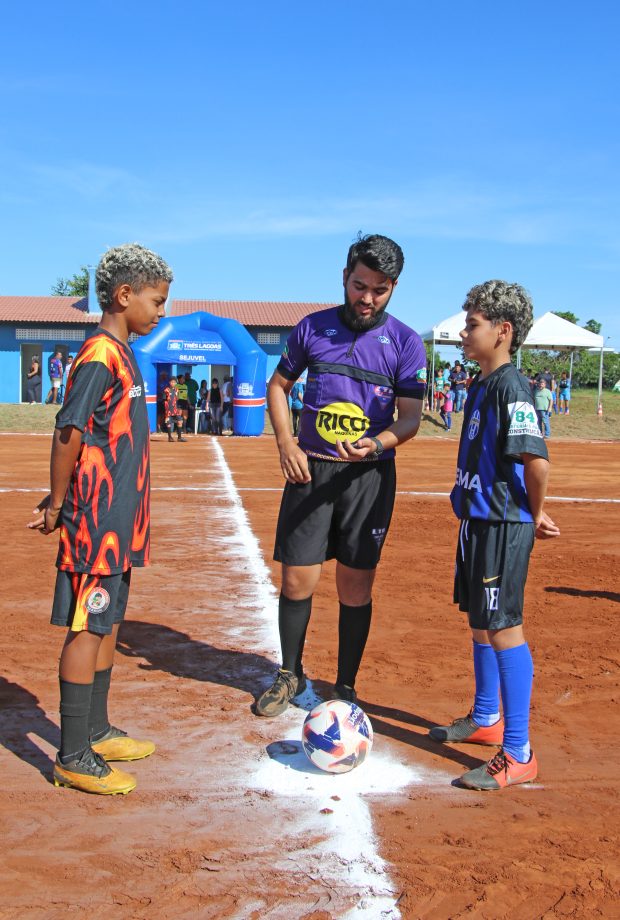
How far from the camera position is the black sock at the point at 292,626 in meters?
4.18

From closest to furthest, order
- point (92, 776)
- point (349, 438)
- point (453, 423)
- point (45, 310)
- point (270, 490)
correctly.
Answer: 1. point (92, 776)
2. point (349, 438)
3. point (270, 490)
4. point (453, 423)
5. point (45, 310)

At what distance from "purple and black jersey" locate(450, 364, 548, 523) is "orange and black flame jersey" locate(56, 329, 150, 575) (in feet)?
4.43

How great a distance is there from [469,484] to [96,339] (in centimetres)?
161

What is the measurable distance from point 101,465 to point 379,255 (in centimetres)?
161

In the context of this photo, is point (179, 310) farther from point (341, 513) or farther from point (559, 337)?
point (341, 513)

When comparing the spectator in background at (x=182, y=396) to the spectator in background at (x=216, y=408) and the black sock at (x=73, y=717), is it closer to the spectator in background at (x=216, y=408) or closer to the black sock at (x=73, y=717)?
the spectator in background at (x=216, y=408)

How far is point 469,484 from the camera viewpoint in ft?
11.5

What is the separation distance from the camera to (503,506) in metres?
3.41

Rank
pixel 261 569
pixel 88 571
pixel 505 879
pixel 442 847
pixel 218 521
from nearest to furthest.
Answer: pixel 505 879 < pixel 442 847 < pixel 88 571 < pixel 261 569 < pixel 218 521

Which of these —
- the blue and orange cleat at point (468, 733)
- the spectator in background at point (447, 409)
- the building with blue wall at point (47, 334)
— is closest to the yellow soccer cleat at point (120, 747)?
the blue and orange cleat at point (468, 733)

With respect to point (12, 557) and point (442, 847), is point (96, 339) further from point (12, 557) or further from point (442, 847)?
point (12, 557)

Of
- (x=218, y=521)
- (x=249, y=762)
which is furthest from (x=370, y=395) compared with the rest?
(x=218, y=521)

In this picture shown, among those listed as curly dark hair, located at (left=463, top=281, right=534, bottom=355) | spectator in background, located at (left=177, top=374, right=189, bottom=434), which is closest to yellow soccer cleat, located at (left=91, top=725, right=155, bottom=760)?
curly dark hair, located at (left=463, top=281, right=534, bottom=355)

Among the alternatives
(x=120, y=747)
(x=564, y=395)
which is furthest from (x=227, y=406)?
(x=120, y=747)
